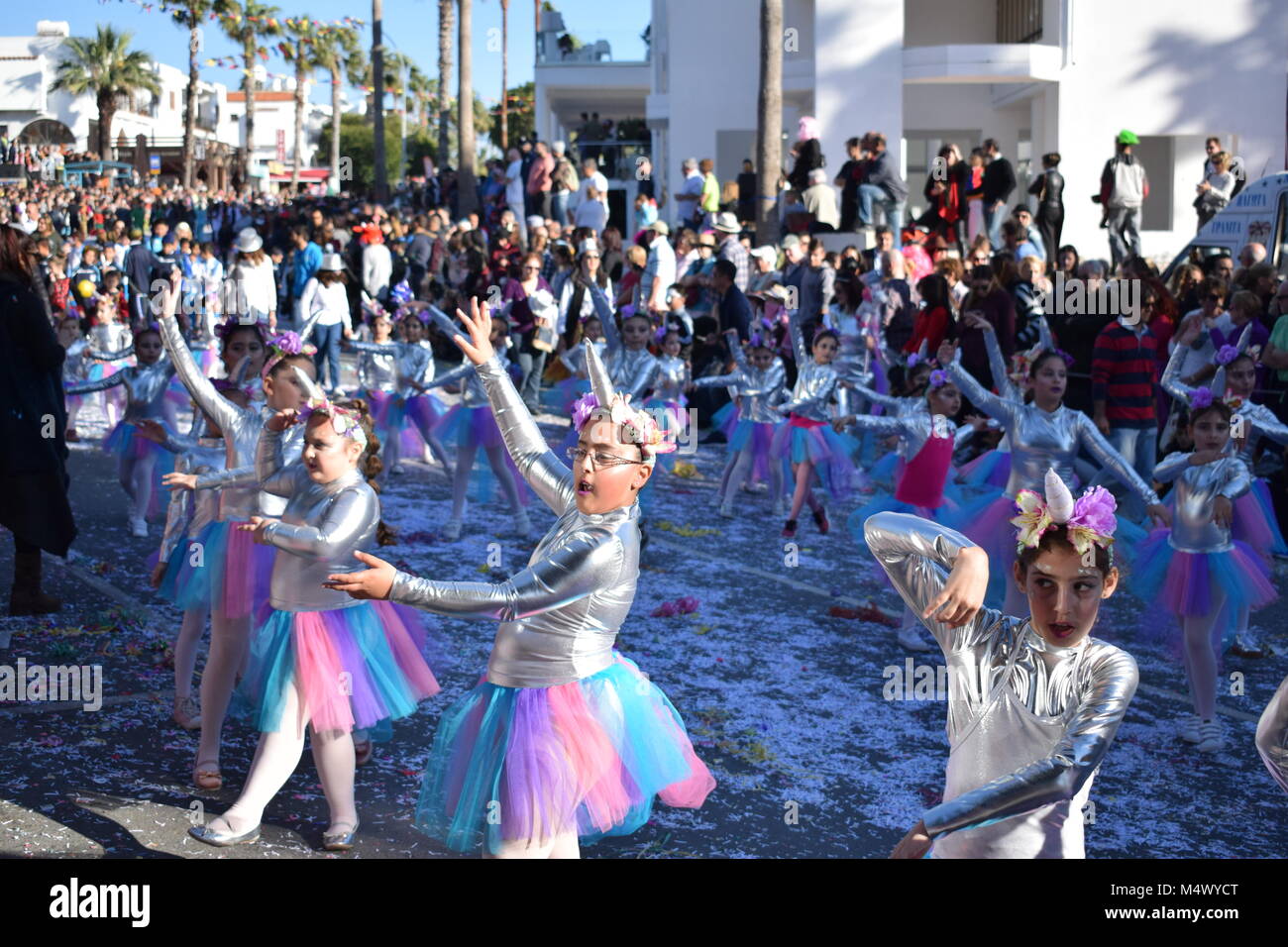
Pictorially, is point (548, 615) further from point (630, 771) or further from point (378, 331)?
point (378, 331)

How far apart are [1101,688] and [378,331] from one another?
394 inches

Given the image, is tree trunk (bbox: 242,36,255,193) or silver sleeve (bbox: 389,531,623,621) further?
tree trunk (bbox: 242,36,255,193)

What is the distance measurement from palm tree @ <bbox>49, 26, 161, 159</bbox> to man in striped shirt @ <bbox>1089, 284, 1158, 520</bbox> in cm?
6054

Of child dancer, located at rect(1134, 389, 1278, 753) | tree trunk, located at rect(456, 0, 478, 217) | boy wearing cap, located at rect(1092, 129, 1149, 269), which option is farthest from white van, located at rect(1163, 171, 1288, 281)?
tree trunk, located at rect(456, 0, 478, 217)

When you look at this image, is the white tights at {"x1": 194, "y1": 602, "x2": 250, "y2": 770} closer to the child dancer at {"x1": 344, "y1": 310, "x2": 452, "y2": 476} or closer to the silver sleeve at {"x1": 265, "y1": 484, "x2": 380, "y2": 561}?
the silver sleeve at {"x1": 265, "y1": 484, "x2": 380, "y2": 561}

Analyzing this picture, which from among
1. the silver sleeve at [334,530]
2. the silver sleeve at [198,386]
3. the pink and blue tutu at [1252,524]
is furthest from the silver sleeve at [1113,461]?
the silver sleeve at [198,386]

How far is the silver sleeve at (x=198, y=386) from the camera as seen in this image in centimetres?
614

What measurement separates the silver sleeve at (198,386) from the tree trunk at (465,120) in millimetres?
22464

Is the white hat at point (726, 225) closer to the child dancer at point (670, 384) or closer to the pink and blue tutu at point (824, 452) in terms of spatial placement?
the child dancer at point (670, 384)

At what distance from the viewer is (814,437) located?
10.8m

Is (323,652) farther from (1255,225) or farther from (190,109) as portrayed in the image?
(190,109)

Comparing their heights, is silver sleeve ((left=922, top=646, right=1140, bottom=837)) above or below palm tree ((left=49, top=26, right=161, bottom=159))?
below

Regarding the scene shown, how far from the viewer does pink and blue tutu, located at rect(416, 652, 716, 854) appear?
4133mm
